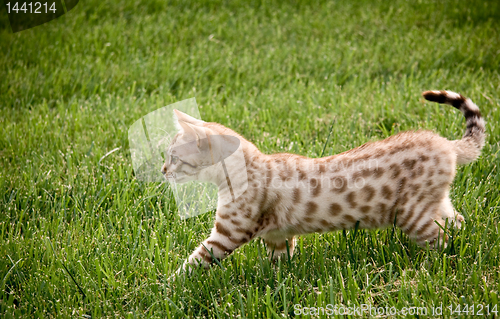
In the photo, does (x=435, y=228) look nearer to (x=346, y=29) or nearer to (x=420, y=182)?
(x=420, y=182)

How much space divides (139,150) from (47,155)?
38.8 inches

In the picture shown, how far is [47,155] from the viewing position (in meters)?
4.54

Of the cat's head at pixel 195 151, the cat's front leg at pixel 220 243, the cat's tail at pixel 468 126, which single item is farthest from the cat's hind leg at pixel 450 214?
the cat's head at pixel 195 151

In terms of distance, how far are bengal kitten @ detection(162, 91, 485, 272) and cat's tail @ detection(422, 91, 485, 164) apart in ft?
0.45

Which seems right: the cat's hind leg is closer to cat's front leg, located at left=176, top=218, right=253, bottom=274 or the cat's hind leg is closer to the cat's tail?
the cat's tail

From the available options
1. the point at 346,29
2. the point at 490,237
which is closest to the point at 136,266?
the point at 490,237

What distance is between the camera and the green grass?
117 inches

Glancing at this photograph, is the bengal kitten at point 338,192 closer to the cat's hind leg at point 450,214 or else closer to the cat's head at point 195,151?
the cat's head at point 195,151

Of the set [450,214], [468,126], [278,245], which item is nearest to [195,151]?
[278,245]
